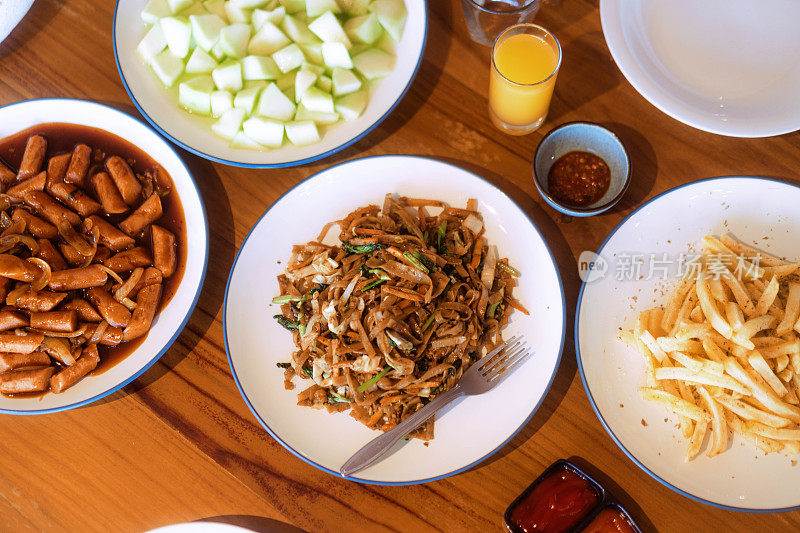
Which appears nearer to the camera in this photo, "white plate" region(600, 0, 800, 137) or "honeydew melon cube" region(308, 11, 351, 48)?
"white plate" region(600, 0, 800, 137)

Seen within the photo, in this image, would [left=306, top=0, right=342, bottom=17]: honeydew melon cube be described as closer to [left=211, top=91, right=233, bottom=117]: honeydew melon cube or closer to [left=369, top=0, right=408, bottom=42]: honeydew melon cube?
[left=369, top=0, right=408, bottom=42]: honeydew melon cube

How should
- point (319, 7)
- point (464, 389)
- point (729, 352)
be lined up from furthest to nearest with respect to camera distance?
point (319, 7), point (464, 389), point (729, 352)

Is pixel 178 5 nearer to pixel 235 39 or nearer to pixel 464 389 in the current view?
pixel 235 39

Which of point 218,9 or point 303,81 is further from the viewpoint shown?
point 218,9

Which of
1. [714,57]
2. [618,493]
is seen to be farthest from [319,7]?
[618,493]

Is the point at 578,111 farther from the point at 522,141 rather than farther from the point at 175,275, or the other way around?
the point at 175,275

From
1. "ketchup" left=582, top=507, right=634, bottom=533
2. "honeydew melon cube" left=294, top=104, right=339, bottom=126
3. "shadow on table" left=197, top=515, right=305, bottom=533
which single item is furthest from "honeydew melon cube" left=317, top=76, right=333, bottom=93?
Answer: "ketchup" left=582, top=507, right=634, bottom=533
